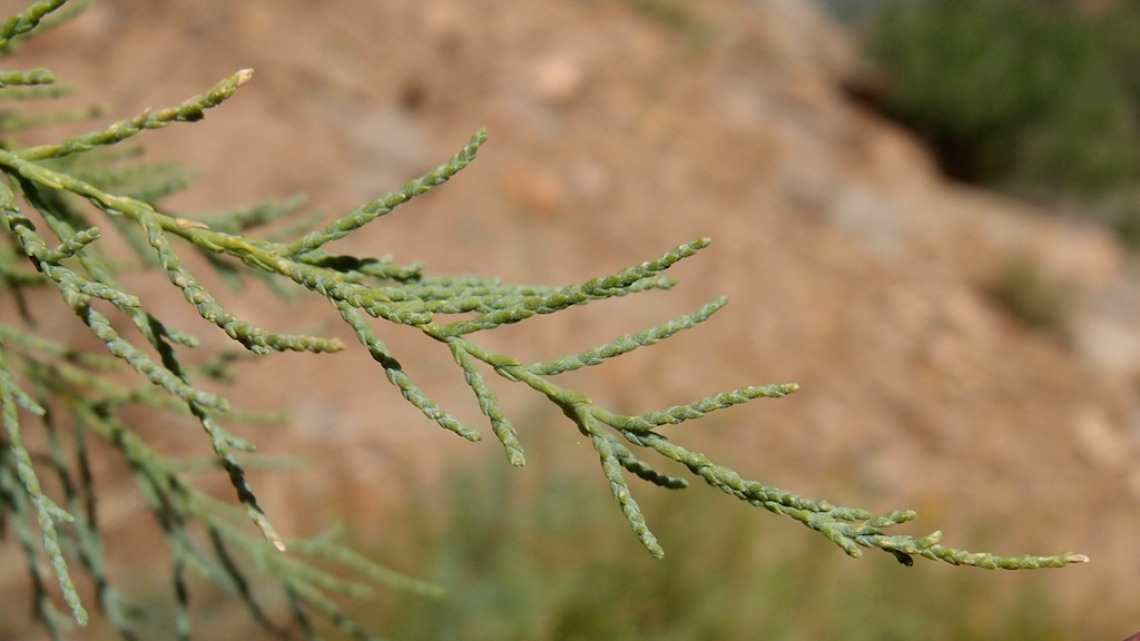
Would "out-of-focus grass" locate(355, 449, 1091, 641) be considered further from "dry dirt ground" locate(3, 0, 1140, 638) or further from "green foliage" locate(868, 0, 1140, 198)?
"green foliage" locate(868, 0, 1140, 198)

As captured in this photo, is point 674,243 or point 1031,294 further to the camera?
point 1031,294

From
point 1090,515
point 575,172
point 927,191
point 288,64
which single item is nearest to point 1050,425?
point 1090,515

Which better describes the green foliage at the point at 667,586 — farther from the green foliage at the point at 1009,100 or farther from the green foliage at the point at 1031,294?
the green foliage at the point at 1009,100

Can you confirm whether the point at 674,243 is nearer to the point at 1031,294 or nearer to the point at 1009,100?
the point at 1031,294

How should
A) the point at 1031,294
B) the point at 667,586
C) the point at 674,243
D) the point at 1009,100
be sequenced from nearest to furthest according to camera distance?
the point at 667,586 → the point at 674,243 → the point at 1031,294 → the point at 1009,100

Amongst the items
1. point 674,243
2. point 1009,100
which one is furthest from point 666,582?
point 1009,100

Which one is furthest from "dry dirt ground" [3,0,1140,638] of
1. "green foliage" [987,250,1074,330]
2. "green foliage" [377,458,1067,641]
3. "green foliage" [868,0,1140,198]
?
"green foliage" [868,0,1140,198]

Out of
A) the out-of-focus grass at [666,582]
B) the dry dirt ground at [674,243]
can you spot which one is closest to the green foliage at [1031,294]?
the dry dirt ground at [674,243]
